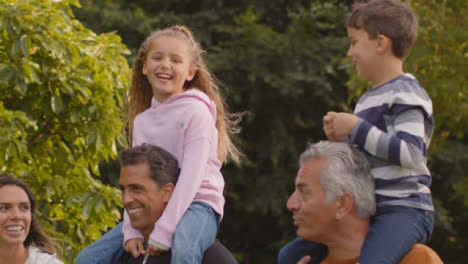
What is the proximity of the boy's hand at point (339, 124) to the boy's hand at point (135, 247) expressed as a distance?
3.23 feet

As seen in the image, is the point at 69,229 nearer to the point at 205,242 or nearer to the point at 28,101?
the point at 28,101

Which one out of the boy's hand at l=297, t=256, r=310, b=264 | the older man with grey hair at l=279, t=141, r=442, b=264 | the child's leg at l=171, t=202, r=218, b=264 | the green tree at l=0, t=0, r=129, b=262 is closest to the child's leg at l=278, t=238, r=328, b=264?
the boy's hand at l=297, t=256, r=310, b=264

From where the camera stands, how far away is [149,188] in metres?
4.16

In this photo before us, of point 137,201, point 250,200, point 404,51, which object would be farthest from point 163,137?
point 250,200

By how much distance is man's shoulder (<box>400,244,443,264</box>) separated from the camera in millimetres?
3652

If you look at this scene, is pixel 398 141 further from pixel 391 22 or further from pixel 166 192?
pixel 166 192

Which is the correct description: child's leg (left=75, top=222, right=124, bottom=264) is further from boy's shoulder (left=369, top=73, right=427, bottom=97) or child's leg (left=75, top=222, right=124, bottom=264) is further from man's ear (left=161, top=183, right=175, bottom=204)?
boy's shoulder (left=369, top=73, right=427, bottom=97)

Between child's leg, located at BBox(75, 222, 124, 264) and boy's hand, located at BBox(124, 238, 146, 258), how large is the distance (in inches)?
4.9

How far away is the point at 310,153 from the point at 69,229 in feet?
12.1

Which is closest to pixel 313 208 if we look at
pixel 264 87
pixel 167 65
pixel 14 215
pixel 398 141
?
pixel 398 141

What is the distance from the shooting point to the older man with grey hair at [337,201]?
370cm

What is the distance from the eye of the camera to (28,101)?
7.04 m

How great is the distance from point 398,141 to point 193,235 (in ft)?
3.17

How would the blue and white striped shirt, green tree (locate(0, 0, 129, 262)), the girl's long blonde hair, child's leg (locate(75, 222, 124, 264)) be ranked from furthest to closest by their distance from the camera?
green tree (locate(0, 0, 129, 262))
the girl's long blonde hair
child's leg (locate(75, 222, 124, 264))
the blue and white striped shirt
